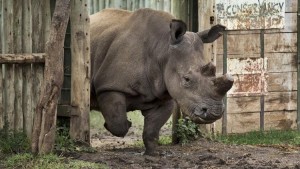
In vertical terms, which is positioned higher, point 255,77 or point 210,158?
point 255,77

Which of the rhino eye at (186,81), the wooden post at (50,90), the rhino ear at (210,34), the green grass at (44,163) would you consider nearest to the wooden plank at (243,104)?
the rhino ear at (210,34)

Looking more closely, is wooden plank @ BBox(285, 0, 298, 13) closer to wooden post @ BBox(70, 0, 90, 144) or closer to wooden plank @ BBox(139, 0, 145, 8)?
wooden plank @ BBox(139, 0, 145, 8)

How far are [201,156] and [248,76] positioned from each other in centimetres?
300

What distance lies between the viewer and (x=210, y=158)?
9.08 m

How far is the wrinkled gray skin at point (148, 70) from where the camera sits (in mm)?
8891

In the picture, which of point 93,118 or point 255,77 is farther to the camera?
point 93,118

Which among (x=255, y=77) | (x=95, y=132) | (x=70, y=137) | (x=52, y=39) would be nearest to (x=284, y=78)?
(x=255, y=77)

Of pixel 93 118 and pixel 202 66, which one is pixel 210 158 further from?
pixel 93 118

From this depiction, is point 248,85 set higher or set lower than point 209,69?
lower

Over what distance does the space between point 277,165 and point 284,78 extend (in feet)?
11.6

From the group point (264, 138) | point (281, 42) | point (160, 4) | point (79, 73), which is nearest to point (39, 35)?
point (79, 73)

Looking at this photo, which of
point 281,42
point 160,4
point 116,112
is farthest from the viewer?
point 160,4

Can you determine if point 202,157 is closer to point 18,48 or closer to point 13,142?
point 13,142

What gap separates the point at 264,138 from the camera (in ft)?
37.3
